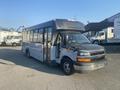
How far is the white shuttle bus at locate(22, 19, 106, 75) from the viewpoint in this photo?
932 centimetres

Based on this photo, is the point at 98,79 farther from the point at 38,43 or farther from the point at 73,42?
the point at 38,43

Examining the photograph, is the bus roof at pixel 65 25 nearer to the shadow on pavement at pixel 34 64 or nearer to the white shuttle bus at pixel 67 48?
the white shuttle bus at pixel 67 48

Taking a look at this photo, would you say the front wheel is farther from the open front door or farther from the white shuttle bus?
the open front door

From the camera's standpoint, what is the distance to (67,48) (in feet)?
33.2

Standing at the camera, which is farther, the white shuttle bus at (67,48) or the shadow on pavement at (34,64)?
the shadow on pavement at (34,64)

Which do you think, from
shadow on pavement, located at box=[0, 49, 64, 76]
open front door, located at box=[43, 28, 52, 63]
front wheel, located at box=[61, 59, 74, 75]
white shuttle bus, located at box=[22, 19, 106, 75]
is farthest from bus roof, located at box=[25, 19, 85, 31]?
shadow on pavement, located at box=[0, 49, 64, 76]

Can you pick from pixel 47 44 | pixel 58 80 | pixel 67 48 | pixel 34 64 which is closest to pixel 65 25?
pixel 47 44

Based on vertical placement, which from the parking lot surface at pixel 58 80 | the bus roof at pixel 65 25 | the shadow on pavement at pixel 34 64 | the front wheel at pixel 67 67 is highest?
the bus roof at pixel 65 25

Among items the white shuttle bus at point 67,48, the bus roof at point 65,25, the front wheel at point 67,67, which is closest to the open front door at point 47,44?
the white shuttle bus at point 67,48

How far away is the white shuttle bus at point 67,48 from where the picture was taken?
9.32m

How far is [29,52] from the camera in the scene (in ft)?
55.7

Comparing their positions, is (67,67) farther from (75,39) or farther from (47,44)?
(47,44)

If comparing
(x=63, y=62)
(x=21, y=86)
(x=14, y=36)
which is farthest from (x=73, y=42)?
(x=14, y=36)

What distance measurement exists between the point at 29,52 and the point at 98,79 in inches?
348
